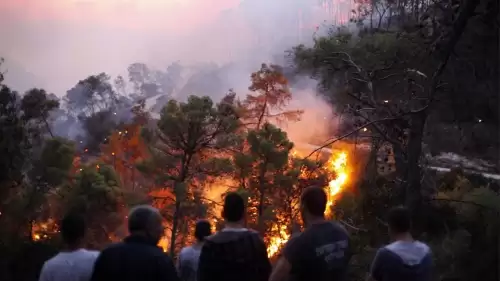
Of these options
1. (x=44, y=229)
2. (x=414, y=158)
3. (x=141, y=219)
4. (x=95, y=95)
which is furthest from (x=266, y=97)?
(x=95, y=95)

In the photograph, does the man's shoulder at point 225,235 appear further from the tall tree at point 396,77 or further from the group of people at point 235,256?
the tall tree at point 396,77

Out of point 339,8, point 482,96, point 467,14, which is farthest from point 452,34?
point 339,8

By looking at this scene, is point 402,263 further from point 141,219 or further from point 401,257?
point 141,219

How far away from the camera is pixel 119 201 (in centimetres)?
2322

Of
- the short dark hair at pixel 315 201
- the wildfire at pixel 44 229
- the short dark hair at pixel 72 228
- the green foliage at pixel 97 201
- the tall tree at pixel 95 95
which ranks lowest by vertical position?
the wildfire at pixel 44 229

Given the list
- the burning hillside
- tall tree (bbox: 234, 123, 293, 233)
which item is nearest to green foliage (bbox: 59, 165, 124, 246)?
the burning hillside

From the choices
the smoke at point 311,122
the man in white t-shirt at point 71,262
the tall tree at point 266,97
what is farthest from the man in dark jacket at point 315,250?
the smoke at point 311,122

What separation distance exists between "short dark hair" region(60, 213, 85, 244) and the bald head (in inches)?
16.5

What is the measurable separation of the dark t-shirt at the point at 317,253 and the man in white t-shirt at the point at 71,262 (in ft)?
4.20

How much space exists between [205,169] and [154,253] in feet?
64.4

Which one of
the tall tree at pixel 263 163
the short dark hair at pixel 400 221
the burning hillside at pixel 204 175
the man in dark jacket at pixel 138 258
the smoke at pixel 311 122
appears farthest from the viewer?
the smoke at pixel 311 122

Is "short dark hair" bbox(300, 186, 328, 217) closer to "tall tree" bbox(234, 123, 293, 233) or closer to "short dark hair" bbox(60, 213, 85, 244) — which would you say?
"short dark hair" bbox(60, 213, 85, 244)

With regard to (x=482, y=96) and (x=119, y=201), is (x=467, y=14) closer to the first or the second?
(x=482, y=96)

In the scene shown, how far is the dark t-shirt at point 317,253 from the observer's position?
330 cm
